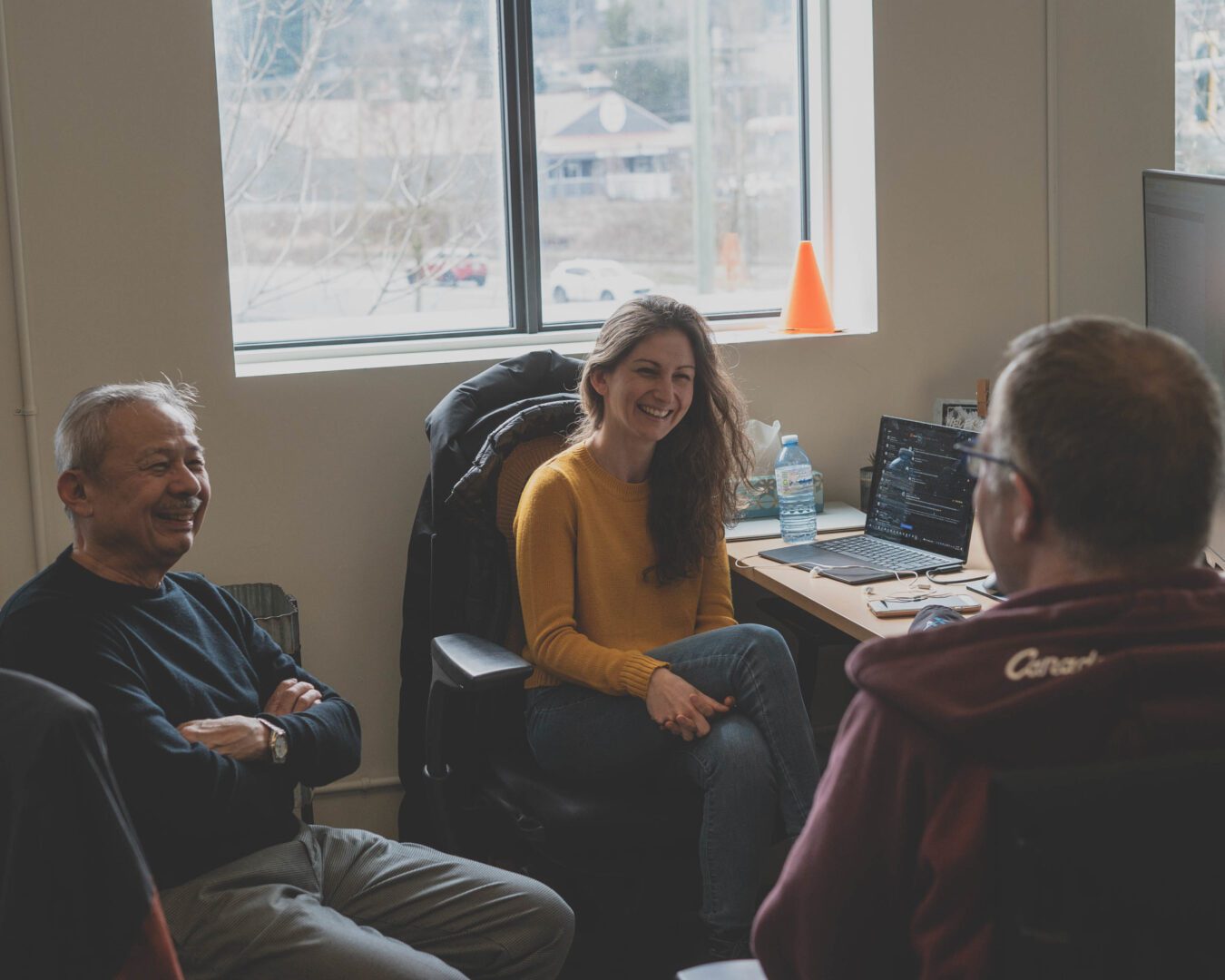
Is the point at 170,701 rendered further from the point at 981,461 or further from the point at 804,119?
the point at 804,119

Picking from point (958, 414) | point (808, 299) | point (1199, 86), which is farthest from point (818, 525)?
point (1199, 86)

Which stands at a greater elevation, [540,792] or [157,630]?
[157,630]

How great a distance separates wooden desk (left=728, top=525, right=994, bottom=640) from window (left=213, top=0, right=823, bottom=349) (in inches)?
33.9

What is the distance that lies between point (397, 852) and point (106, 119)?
1.68m

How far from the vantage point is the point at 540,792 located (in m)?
2.29

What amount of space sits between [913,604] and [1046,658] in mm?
1399

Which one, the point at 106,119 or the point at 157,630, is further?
→ the point at 106,119

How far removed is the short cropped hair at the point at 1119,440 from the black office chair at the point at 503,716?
1.27 meters

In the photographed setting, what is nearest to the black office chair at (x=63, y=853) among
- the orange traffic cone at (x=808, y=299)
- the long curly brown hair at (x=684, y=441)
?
the long curly brown hair at (x=684, y=441)

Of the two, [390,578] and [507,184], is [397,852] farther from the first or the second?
[507,184]

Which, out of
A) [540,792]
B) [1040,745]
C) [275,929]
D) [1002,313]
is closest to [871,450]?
[1002,313]

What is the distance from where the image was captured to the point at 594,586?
2.50m

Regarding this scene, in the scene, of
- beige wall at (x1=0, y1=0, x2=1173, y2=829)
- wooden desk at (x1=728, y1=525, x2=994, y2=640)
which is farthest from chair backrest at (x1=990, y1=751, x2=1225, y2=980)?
beige wall at (x1=0, y1=0, x2=1173, y2=829)

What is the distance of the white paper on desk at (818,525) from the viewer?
10.2 ft
